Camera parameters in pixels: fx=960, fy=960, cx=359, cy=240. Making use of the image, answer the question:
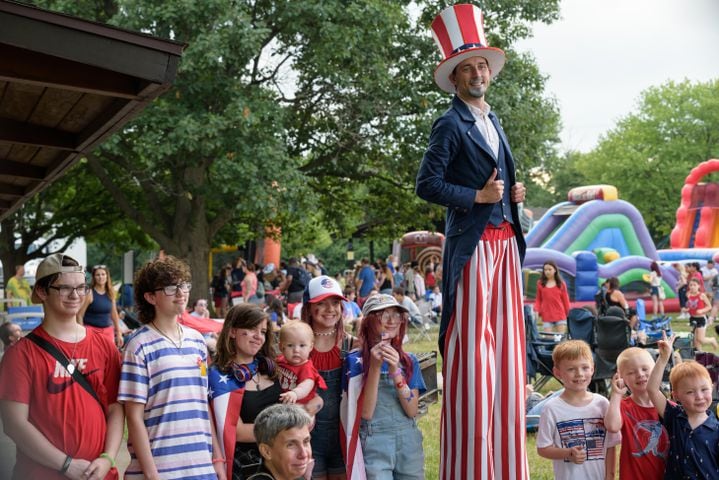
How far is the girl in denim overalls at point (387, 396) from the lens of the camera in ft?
13.7

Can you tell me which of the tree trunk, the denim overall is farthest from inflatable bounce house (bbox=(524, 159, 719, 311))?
the denim overall

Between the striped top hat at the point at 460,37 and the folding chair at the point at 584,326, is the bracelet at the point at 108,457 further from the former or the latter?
the folding chair at the point at 584,326

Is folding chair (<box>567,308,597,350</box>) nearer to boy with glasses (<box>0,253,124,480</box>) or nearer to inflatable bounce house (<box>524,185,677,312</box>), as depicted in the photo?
boy with glasses (<box>0,253,124,480</box>)

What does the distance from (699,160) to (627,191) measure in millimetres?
4202

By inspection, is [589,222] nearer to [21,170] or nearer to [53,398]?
[21,170]

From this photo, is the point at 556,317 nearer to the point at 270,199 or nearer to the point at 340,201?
the point at 270,199

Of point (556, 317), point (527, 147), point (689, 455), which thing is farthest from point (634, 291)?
point (689, 455)

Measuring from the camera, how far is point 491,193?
12.7 ft

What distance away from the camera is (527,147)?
20.3 metres

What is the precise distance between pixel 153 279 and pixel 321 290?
902mm

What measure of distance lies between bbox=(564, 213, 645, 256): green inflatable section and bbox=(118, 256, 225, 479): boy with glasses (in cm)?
2193

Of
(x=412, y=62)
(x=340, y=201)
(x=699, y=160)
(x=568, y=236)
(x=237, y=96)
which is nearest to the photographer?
(x=237, y=96)

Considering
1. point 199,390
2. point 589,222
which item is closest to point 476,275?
point 199,390

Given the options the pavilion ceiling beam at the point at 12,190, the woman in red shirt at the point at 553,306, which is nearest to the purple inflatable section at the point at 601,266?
the woman in red shirt at the point at 553,306
